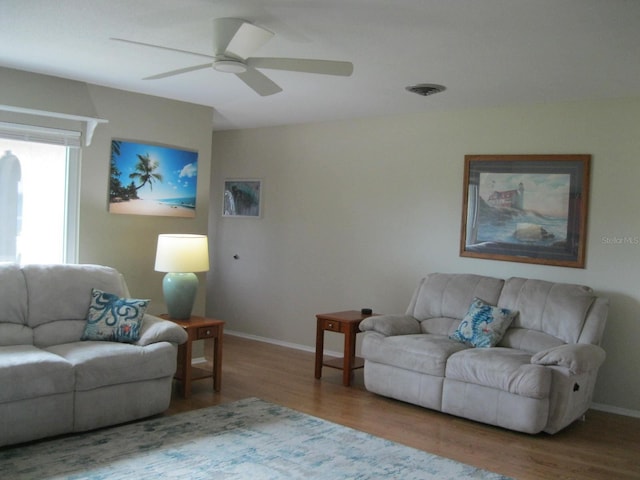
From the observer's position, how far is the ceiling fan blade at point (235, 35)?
3.17 m

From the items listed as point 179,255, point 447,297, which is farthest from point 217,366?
point 447,297

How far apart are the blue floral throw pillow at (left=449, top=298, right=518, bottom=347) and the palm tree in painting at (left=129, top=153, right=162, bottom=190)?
113 inches

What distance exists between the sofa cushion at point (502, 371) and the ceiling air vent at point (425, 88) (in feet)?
6.30

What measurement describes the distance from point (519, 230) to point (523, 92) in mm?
1123

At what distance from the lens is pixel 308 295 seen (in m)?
6.45

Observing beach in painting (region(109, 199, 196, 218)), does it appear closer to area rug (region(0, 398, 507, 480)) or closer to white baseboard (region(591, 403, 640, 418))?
area rug (region(0, 398, 507, 480))

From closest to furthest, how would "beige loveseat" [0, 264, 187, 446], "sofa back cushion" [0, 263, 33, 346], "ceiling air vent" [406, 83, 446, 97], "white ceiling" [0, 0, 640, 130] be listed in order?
"white ceiling" [0, 0, 640, 130]
"beige loveseat" [0, 264, 187, 446]
"sofa back cushion" [0, 263, 33, 346]
"ceiling air vent" [406, 83, 446, 97]

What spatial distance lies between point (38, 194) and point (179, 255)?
46.8 inches

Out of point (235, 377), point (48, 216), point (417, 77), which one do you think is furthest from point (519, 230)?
point (48, 216)

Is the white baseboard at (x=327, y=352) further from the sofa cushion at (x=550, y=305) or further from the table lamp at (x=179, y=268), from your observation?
the table lamp at (x=179, y=268)

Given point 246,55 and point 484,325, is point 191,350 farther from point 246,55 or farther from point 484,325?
point 246,55

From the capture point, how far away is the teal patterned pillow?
419cm

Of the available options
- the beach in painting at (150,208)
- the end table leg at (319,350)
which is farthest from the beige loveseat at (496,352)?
the beach in painting at (150,208)

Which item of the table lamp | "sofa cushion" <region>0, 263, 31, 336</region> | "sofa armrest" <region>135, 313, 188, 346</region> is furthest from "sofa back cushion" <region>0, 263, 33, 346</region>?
the table lamp
